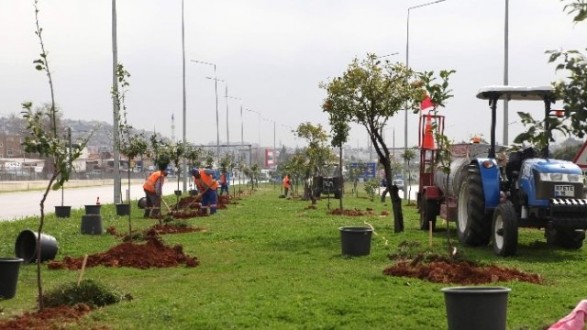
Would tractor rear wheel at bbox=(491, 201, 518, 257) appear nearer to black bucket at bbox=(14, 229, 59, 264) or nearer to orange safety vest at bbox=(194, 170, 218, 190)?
black bucket at bbox=(14, 229, 59, 264)

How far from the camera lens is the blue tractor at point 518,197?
13.6 metres

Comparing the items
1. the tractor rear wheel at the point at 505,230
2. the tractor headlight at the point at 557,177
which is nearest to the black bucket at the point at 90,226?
the tractor rear wheel at the point at 505,230

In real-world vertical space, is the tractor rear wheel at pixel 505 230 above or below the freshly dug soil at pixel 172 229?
above

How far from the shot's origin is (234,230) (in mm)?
20016

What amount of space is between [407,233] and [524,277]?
24.3 feet

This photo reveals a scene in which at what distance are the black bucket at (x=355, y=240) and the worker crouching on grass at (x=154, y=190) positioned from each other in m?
9.21

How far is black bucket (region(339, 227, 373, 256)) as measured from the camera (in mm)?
13898

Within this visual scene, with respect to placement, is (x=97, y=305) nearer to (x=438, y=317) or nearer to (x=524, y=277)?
(x=438, y=317)

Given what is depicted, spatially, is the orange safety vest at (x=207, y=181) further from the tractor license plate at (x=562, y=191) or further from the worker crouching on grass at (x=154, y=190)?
the tractor license plate at (x=562, y=191)

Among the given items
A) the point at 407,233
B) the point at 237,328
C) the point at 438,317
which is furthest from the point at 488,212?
the point at 237,328

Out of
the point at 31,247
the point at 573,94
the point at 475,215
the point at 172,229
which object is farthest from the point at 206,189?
the point at 573,94

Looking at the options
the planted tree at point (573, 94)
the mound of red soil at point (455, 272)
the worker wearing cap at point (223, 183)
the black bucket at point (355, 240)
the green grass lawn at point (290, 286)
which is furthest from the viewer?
the worker wearing cap at point (223, 183)

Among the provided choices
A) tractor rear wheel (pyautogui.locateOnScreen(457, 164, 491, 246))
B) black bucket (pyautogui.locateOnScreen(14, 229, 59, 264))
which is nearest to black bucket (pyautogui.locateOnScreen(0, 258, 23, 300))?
black bucket (pyautogui.locateOnScreen(14, 229, 59, 264))

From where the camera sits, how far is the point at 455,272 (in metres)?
10.8
